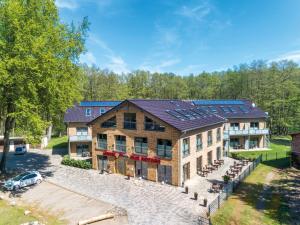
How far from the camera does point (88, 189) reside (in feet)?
84.9

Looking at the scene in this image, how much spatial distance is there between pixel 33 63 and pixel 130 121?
1246cm

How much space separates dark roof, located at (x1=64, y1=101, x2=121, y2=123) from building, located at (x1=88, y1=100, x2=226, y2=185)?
351 inches

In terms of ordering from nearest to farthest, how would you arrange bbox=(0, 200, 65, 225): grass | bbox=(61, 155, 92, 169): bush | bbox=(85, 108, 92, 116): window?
1. bbox=(0, 200, 65, 225): grass
2. bbox=(61, 155, 92, 169): bush
3. bbox=(85, 108, 92, 116): window

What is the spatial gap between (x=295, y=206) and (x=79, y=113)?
112ft

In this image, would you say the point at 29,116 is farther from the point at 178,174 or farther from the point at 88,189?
the point at 178,174

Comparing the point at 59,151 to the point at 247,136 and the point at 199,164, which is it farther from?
the point at 247,136

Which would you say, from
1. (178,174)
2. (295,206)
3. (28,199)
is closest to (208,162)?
(178,174)

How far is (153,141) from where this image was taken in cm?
2817

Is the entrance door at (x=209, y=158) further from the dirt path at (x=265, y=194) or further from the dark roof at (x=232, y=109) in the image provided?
the dark roof at (x=232, y=109)

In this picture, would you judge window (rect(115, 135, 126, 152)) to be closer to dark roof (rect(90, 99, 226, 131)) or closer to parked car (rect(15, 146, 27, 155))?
dark roof (rect(90, 99, 226, 131))

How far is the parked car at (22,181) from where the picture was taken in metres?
25.9

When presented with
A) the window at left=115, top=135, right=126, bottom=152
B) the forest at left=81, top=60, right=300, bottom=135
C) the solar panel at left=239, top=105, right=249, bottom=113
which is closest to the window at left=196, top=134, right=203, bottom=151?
the window at left=115, top=135, right=126, bottom=152

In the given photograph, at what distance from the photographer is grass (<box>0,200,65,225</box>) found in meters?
19.3

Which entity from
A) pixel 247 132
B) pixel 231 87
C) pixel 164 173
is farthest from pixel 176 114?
pixel 231 87
